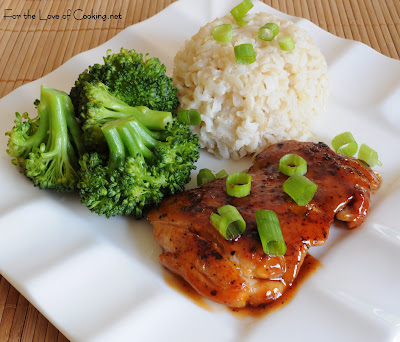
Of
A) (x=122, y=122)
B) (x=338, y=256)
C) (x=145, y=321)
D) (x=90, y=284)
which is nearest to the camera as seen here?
(x=145, y=321)

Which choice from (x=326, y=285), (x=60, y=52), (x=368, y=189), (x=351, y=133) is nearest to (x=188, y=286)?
(x=326, y=285)

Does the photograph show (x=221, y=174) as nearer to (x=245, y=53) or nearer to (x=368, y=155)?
(x=245, y=53)

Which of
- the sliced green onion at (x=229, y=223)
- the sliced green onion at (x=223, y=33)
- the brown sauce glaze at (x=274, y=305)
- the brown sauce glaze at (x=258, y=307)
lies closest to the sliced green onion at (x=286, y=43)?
the sliced green onion at (x=223, y=33)

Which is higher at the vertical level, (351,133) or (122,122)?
(122,122)

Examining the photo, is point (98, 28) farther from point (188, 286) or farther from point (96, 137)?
point (188, 286)

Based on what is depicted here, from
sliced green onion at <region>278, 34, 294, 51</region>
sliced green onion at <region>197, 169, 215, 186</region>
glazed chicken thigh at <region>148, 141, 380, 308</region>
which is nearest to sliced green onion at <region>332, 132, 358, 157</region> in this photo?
glazed chicken thigh at <region>148, 141, 380, 308</region>

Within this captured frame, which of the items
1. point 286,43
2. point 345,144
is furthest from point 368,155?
point 286,43
